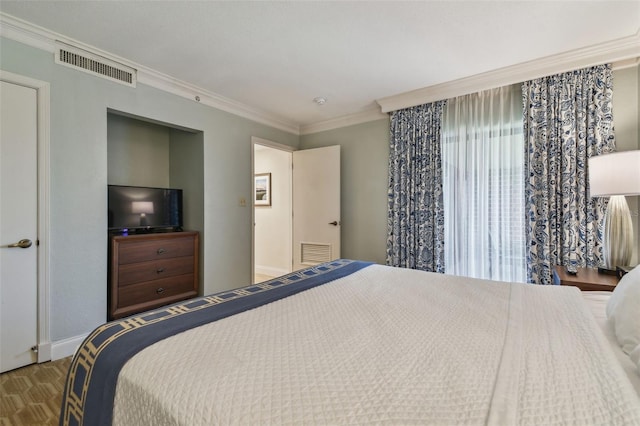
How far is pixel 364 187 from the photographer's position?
13.2 ft

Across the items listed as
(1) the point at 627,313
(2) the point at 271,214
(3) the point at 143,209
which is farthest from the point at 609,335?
(2) the point at 271,214

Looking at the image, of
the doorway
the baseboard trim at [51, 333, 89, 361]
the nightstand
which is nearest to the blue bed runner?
the baseboard trim at [51, 333, 89, 361]

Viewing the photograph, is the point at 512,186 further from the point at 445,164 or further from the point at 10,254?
the point at 10,254

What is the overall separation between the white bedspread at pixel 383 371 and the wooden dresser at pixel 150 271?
214 centimetres

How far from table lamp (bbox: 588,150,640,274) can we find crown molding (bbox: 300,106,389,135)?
2.27 meters

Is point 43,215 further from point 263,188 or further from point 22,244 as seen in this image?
point 263,188

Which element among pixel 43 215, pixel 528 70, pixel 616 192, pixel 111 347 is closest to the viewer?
pixel 111 347

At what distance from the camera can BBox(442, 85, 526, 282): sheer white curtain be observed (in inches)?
115

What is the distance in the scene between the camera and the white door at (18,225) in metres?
2.07

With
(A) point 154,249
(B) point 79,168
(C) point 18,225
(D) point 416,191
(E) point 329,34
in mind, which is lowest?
(A) point 154,249

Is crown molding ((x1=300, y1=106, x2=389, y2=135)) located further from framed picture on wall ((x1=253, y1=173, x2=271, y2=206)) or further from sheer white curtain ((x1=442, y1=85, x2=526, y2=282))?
framed picture on wall ((x1=253, y1=173, x2=271, y2=206))

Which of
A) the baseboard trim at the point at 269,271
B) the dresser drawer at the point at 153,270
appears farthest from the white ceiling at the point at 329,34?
the baseboard trim at the point at 269,271

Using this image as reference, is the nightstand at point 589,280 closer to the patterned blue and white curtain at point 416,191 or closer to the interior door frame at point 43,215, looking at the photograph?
the patterned blue and white curtain at point 416,191

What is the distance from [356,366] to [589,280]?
221 cm
